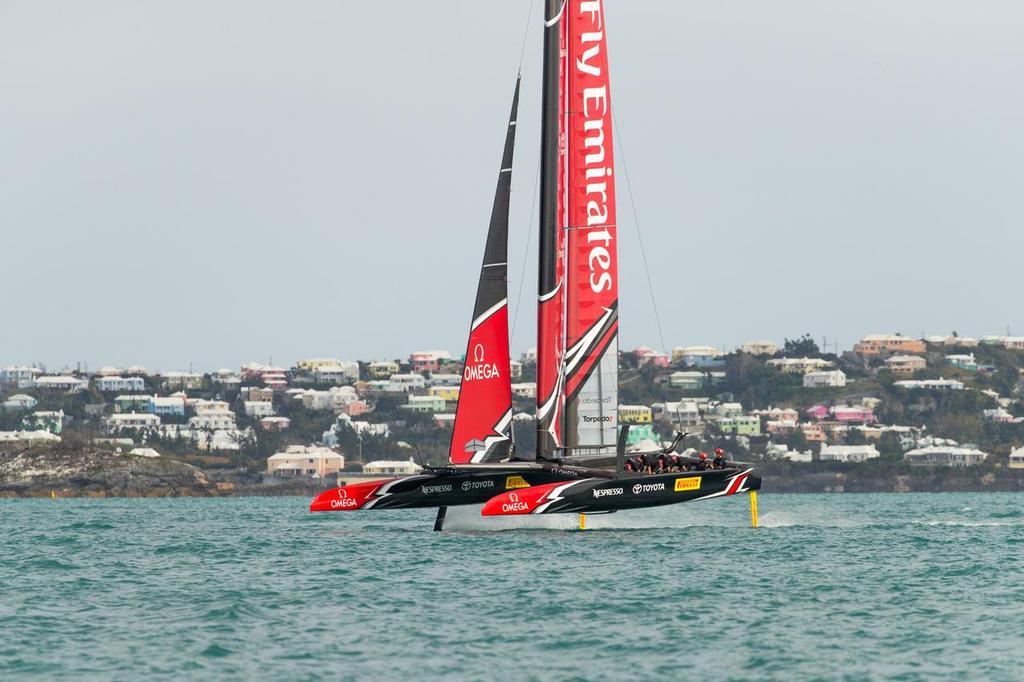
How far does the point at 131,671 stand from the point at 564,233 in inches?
755

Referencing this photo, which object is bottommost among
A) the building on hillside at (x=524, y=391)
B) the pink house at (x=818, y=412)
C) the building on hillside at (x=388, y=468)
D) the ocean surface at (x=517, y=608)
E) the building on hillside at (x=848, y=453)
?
the building on hillside at (x=388, y=468)

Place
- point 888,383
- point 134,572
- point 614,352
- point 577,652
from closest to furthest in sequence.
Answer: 1. point 577,652
2. point 134,572
3. point 614,352
4. point 888,383

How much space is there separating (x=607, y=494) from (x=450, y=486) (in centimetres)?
347

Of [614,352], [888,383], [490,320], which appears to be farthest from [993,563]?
[888,383]

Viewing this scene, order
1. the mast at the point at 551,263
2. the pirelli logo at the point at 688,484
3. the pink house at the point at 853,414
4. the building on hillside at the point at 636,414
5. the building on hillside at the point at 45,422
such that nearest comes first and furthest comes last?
the pirelli logo at the point at 688,484 → the mast at the point at 551,263 → the building on hillside at the point at 636,414 → the building on hillside at the point at 45,422 → the pink house at the point at 853,414

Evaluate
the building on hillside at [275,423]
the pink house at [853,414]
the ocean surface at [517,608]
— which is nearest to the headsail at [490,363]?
the ocean surface at [517,608]

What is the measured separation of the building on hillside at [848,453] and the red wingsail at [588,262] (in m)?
133

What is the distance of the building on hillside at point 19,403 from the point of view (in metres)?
188

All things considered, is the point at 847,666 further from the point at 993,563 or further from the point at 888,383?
the point at 888,383

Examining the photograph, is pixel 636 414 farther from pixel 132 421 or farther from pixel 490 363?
pixel 490 363

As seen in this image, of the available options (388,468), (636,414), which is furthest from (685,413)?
(388,468)

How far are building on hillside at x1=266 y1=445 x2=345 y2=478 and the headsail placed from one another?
4746 inches

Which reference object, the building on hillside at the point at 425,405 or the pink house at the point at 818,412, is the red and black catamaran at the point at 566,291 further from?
the building on hillside at the point at 425,405

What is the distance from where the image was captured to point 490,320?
114ft
